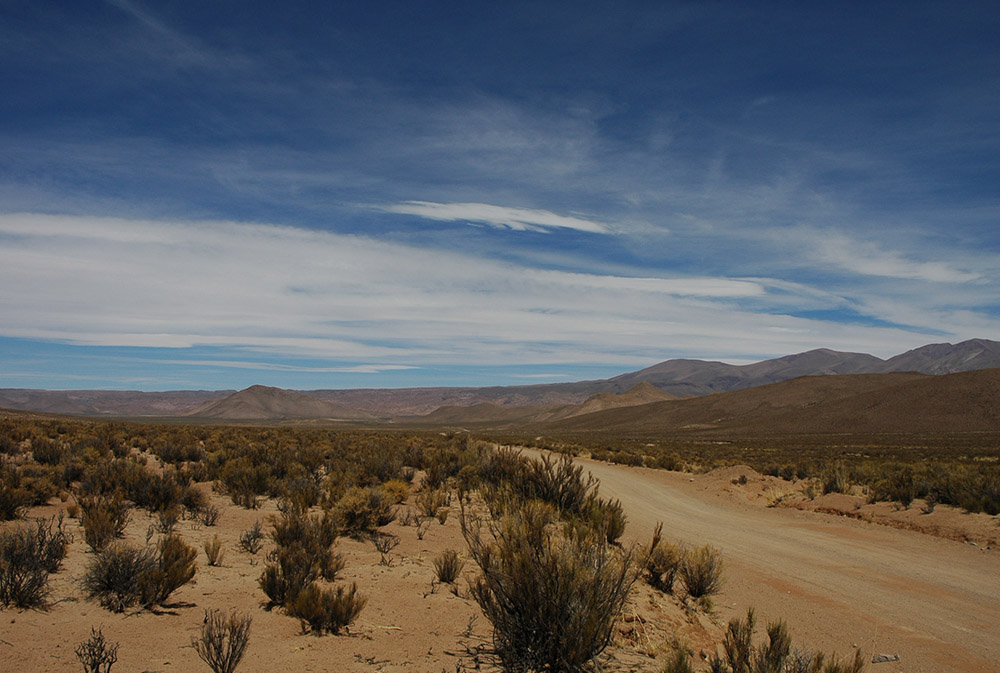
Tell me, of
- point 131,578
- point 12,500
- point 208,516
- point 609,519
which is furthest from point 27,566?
point 609,519

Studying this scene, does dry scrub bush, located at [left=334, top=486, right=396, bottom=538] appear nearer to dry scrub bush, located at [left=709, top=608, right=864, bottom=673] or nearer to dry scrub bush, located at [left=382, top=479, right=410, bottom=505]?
dry scrub bush, located at [left=382, top=479, right=410, bottom=505]

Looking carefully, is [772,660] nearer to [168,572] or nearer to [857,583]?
[857,583]

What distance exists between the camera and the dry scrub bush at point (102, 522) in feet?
25.1

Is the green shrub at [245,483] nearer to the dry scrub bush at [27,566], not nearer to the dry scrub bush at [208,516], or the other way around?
the dry scrub bush at [208,516]

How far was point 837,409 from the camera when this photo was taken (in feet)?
313

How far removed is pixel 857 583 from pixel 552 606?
7.28 metres

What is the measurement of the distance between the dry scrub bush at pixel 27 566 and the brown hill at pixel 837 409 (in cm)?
8784

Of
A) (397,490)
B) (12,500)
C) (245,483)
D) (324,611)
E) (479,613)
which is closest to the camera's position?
(324,611)

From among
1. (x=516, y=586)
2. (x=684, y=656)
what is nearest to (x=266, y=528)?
(x=516, y=586)

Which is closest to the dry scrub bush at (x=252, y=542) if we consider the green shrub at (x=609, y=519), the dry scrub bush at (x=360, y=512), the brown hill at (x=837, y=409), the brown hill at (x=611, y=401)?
the dry scrub bush at (x=360, y=512)

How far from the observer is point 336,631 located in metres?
5.80

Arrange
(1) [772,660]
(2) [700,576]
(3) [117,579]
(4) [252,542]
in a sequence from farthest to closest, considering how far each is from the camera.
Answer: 1. (4) [252,542]
2. (2) [700,576]
3. (3) [117,579]
4. (1) [772,660]

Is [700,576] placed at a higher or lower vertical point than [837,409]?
lower

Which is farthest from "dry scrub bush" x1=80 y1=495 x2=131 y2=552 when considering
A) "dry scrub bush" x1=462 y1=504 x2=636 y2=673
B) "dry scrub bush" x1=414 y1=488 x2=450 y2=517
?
"dry scrub bush" x1=462 y1=504 x2=636 y2=673
